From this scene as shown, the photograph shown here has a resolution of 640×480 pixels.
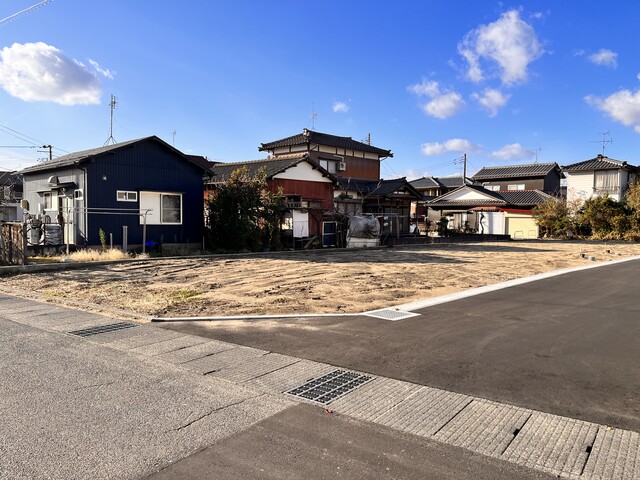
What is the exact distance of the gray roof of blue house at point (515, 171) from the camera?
5187 cm

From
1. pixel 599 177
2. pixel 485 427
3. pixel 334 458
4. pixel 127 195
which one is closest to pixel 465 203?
pixel 599 177

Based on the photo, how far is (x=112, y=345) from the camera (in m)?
6.30

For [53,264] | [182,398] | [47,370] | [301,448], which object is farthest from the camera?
[53,264]

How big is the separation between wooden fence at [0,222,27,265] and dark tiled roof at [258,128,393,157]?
24.2 m

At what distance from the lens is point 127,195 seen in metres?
18.5

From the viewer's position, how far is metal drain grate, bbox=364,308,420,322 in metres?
7.98

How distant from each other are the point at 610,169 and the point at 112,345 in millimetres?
45937

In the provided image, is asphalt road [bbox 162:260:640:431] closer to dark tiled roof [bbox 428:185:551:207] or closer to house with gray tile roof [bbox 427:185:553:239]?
house with gray tile roof [bbox 427:185:553:239]

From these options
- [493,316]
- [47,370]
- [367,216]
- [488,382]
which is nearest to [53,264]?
[47,370]

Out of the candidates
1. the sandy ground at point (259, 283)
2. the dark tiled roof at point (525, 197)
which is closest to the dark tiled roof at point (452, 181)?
the dark tiled roof at point (525, 197)

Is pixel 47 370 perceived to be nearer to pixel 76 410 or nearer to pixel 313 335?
pixel 76 410

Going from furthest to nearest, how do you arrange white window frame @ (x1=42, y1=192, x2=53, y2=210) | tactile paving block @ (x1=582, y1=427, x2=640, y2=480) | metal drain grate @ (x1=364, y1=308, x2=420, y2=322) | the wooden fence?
white window frame @ (x1=42, y1=192, x2=53, y2=210)
the wooden fence
metal drain grate @ (x1=364, y1=308, x2=420, y2=322)
tactile paving block @ (x1=582, y1=427, x2=640, y2=480)

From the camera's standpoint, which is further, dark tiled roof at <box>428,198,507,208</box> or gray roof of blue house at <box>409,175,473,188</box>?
gray roof of blue house at <box>409,175,473,188</box>

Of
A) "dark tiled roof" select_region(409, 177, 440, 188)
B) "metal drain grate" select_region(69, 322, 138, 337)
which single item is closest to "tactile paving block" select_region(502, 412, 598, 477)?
"metal drain grate" select_region(69, 322, 138, 337)
